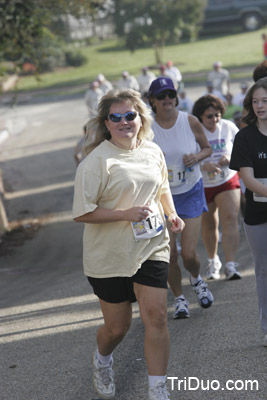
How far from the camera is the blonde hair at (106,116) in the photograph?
4355 millimetres

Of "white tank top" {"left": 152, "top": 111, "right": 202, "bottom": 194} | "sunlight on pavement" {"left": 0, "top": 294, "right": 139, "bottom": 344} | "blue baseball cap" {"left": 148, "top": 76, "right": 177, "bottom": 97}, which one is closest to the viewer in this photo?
"blue baseball cap" {"left": 148, "top": 76, "right": 177, "bottom": 97}

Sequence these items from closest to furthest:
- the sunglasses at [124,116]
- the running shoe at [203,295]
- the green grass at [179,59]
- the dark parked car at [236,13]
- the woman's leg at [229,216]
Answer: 1. the sunglasses at [124,116]
2. the running shoe at [203,295]
3. the woman's leg at [229,216]
4. the green grass at [179,59]
5. the dark parked car at [236,13]

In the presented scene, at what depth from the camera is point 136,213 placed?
13.2 feet

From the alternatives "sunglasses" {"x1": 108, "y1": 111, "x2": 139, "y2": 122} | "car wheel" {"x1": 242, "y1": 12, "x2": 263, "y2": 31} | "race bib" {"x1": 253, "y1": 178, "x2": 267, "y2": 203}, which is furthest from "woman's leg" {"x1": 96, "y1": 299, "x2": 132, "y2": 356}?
"car wheel" {"x1": 242, "y1": 12, "x2": 263, "y2": 31}

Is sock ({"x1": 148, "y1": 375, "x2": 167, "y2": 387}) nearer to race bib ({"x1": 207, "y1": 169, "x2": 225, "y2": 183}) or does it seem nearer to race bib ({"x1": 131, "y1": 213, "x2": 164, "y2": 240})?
race bib ({"x1": 131, "y1": 213, "x2": 164, "y2": 240})

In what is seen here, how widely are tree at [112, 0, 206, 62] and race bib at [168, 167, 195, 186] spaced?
3325cm

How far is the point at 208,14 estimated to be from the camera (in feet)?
157

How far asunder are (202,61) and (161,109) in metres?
36.9

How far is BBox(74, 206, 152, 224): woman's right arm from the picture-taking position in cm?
404

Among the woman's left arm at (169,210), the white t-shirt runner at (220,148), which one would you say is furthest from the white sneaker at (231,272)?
the woman's left arm at (169,210)

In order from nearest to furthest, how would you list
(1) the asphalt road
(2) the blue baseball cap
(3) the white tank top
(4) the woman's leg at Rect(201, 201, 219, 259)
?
1. (1) the asphalt road
2. (2) the blue baseball cap
3. (3) the white tank top
4. (4) the woman's leg at Rect(201, 201, 219, 259)

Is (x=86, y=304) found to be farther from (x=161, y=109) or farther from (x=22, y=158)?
(x=22, y=158)

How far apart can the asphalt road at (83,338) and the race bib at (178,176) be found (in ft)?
3.53

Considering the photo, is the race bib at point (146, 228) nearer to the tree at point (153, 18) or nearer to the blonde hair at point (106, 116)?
the blonde hair at point (106, 116)
